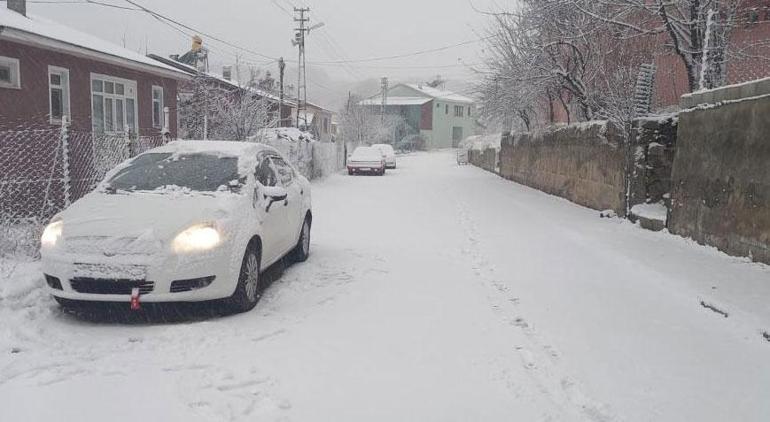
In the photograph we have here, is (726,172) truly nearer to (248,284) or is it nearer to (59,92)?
(248,284)

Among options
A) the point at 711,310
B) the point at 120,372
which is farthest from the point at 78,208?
the point at 711,310

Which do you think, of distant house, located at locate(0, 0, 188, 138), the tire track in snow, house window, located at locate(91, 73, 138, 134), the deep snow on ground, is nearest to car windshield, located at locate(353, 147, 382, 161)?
distant house, located at locate(0, 0, 188, 138)

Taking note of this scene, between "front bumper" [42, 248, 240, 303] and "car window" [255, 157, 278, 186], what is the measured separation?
174cm

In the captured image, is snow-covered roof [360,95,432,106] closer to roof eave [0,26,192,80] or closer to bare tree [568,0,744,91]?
roof eave [0,26,192,80]

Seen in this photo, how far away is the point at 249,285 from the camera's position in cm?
528

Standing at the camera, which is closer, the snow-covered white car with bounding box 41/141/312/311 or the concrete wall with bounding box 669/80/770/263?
the snow-covered white car with bounding box 41/141/312/311

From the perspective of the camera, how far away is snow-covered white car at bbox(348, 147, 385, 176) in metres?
29.2

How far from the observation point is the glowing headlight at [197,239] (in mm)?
4746

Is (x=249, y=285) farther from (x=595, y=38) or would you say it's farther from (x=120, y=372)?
(x=595, y=38)

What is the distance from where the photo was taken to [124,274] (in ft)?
15.0

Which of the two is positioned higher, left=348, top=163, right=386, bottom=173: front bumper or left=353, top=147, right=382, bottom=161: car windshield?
left=353, top=147, right=382, bottom=161: car windshield

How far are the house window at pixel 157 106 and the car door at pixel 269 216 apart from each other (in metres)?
15.0

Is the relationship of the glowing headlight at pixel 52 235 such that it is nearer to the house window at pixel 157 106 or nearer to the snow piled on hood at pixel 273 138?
the snow piled on hood at pixel 273 138

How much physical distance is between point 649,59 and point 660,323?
12730 millimetres
